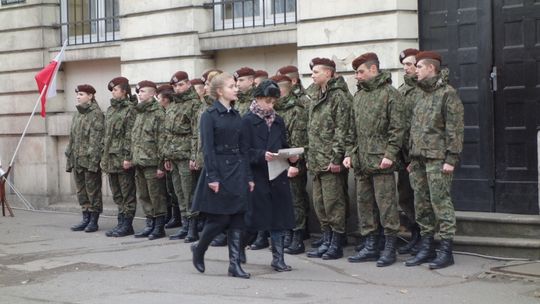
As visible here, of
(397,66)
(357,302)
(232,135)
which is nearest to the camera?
(357,302)

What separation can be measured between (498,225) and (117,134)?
551 cm

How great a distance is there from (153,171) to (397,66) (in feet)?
11.7

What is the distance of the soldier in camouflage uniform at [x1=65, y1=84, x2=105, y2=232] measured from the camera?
49.0 feet

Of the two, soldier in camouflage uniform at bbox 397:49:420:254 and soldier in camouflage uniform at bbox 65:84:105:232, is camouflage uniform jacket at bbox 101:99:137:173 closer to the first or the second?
soldier in camouflage uniform at bbox 65:84:105:232

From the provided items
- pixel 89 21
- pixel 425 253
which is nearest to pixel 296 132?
pixel 425 253

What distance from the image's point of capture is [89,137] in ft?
49.2

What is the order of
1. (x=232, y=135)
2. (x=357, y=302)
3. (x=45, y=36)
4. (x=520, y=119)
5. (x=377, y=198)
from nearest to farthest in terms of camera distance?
(x=357, y=302) → (x=232, y=135) → (x=377, y=198) → (x=520, y=119) → (x=45, y=36)

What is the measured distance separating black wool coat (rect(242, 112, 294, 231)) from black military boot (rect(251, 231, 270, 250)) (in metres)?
1.69

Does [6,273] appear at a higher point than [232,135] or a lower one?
lower

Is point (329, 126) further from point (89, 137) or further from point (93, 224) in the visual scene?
point (93, 224)

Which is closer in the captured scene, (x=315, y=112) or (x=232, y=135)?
(x=232, y=135)

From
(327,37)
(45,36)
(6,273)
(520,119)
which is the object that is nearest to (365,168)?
(520,119)

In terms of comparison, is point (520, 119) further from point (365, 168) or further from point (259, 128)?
point (259, 128)

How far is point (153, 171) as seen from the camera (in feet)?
46.4
